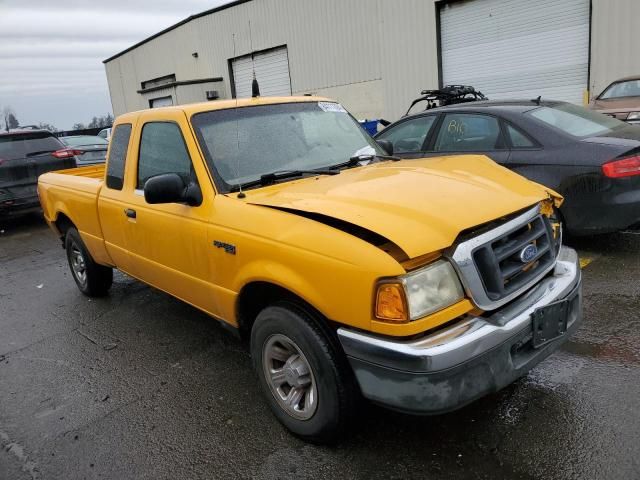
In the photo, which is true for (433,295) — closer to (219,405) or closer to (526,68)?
(219,405)

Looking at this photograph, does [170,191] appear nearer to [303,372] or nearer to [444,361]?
[303,372]

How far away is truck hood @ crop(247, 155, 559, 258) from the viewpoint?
2.41 meters

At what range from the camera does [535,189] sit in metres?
3.11

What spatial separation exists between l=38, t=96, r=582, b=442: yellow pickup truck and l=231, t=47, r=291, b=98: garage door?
18792 millimetres

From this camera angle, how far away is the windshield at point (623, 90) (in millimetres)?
10391

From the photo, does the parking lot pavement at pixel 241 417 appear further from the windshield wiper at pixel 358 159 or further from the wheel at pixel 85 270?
the windshield wiper at pixel 358 159

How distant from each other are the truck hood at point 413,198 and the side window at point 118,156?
1.70 meters

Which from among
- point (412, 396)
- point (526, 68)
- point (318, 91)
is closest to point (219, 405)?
point (412, 396)

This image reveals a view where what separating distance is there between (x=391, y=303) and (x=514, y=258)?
2.59ft

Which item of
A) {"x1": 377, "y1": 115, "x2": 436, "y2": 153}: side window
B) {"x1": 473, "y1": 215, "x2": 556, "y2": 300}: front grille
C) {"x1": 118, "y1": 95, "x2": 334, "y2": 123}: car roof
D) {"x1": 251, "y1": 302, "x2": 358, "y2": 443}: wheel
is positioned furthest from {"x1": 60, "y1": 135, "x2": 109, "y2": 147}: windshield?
{"x1": 473, "y1": 215, "x2": 556, "y2": 300}: front grille

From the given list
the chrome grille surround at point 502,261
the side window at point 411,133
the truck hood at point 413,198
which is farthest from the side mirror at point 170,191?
the side window at point 411,133

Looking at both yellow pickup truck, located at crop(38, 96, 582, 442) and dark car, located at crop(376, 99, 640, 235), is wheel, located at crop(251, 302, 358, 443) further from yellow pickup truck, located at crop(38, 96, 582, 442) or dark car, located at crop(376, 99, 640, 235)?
dark car, located at crop(376, 99, 640, 235)

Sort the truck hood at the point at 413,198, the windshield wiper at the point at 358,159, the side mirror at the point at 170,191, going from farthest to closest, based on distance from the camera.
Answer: the windshield wiper at the point at 358,159
the side mirror at the point at 170,191
the truck hood at the point at 413,198

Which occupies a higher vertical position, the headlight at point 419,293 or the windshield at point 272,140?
the windshield at point 272,140
